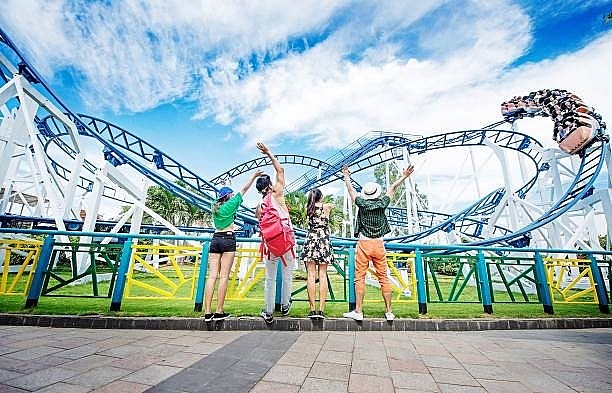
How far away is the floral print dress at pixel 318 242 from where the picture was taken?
3428 millimetres

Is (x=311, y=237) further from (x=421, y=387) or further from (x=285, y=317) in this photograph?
(x=421, y=387)

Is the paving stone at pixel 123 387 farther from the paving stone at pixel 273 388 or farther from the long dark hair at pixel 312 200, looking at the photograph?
the long dark hair at pixel 312 200

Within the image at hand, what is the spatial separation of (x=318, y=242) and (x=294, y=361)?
4.74ft

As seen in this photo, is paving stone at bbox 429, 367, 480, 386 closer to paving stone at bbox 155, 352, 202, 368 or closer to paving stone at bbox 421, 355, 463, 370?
paving stone at bbox 421, 355, 463, 370

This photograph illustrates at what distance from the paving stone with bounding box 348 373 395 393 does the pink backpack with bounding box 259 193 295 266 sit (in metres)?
1.58

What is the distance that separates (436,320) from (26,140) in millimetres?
10872

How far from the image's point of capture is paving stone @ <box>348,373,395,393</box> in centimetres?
175

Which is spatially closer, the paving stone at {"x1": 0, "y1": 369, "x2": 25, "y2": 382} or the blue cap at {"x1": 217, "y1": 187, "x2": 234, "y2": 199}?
the paving stone at {"x1": 0, "y1": 369, "x2": 25, "y2": 382}

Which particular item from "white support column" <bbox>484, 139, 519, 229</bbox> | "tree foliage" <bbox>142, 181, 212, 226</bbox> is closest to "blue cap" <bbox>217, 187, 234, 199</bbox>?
"white support column" <bbox>484, 139, 519, 229</bbox>

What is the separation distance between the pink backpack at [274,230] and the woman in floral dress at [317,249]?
304mm

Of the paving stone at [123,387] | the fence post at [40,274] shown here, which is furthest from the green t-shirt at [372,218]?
the fence post at [40,274]

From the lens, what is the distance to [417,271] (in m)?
4.07

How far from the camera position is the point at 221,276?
3.26 meters

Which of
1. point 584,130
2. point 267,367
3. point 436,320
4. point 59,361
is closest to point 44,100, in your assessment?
point 59,361
